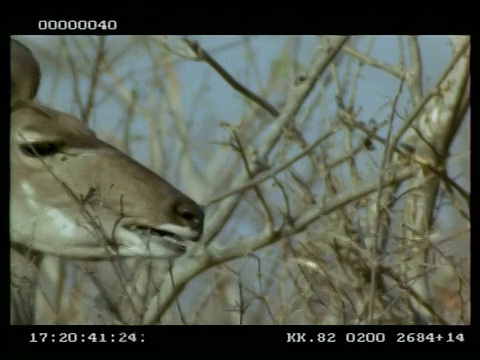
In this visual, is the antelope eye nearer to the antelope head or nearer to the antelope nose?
the antelope head

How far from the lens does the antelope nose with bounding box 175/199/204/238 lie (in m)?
3.96

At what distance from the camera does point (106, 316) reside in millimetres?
4035

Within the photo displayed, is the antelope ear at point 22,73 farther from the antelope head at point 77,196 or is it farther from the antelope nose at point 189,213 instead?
the antelope nose at point 189,213

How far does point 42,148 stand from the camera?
4.00 meters

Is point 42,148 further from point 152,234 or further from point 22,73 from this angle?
point 152,234

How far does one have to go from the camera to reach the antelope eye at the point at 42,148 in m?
3.98

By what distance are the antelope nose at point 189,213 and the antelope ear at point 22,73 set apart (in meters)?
0.49

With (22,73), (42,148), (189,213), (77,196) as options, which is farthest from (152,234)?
(22,73)

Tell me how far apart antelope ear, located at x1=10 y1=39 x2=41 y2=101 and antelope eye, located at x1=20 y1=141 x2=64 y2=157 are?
128mm

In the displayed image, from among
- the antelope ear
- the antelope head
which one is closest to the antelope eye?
the antelope head

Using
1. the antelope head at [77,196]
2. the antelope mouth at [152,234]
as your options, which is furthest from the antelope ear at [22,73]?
the antelope mouth at [152,234]

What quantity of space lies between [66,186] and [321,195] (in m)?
0.67

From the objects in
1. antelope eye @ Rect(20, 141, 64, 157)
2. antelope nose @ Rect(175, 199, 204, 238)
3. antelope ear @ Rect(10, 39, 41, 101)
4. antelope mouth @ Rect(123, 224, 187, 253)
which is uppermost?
antelope ear @ Rect(10, 39, 41, 101)
